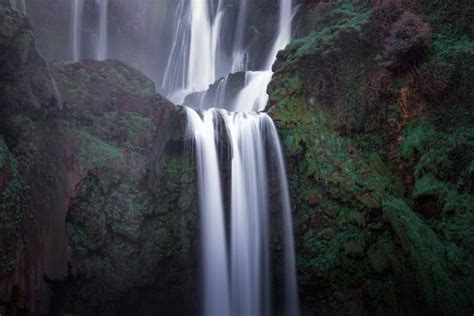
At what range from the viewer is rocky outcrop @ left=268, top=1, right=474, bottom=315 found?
815 centimetres

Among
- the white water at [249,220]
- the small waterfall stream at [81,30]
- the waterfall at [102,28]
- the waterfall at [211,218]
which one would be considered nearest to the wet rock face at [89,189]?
the waterfall at [211,218]

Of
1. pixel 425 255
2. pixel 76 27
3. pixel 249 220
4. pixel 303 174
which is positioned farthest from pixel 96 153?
pixel 76 27

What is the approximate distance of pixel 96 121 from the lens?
923 centimetres

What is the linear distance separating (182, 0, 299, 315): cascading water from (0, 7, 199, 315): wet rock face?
46 cm

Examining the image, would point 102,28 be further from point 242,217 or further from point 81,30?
point 242,217

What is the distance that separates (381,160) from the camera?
1000 cm

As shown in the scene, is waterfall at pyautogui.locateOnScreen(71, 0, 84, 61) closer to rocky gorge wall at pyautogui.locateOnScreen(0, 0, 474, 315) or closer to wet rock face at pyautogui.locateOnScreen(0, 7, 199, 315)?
wet rock face at pyautogui.locateOnScreen(0, 7, 199, 315)

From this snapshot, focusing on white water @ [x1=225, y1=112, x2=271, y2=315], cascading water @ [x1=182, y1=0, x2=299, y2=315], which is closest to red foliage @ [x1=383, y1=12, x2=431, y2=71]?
cascading water @ [x1=182, y1=0, x2=299, y2=315]

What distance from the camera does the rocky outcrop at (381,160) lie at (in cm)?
815

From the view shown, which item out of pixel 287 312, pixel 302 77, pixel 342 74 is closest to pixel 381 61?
pixel 342 74

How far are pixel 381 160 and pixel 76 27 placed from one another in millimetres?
19591

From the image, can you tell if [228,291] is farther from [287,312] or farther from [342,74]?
[342,74]

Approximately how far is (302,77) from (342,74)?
126cm

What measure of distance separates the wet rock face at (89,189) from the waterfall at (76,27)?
12633 mm
